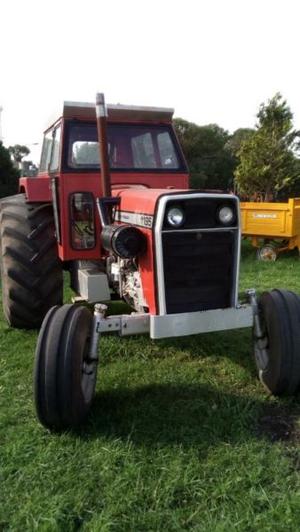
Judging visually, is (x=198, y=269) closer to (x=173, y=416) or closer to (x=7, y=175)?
(x=173, y=416)

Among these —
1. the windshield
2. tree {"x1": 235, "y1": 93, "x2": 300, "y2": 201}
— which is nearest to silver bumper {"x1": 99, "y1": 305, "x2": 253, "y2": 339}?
the windshield

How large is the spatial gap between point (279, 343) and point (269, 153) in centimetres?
1534

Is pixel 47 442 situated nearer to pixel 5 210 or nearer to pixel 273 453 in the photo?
pixel 273 453

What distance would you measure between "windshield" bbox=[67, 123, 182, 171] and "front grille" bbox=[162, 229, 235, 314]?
151 cm

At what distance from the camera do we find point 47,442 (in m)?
2.84

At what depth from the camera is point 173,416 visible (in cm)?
306

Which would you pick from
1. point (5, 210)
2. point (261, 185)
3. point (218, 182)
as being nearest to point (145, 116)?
point (5, 210)

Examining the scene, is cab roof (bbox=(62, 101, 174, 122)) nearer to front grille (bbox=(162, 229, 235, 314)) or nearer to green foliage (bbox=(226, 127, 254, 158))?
front grille (bbox=(162, 229, 235, 314))

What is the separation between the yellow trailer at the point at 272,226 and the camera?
929cm

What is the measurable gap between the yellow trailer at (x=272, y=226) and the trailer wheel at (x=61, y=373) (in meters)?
7.08

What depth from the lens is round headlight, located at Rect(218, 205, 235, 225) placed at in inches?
121

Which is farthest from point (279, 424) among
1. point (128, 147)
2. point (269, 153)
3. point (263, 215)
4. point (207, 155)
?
point (207, 155)

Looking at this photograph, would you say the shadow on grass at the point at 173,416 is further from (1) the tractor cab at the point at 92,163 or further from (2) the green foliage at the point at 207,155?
(2) the green foliage at the point at 207,155

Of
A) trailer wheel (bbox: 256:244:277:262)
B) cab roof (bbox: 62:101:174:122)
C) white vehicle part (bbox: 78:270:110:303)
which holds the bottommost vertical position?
trailer wheel (bbox: 256:244:277:262)
